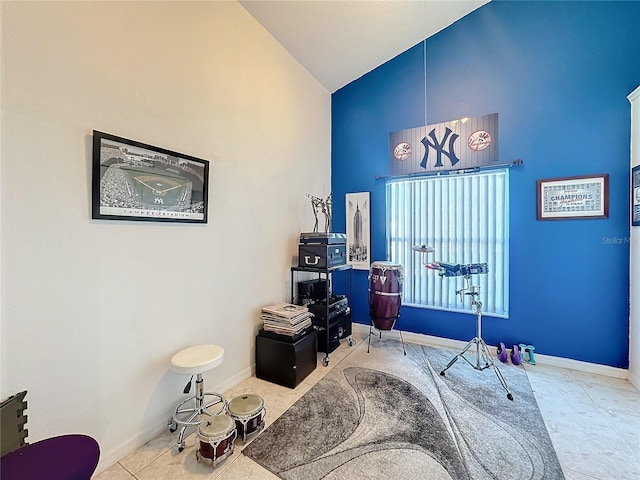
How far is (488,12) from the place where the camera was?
304 centimetres

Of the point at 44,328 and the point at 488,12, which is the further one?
the point at 488,12

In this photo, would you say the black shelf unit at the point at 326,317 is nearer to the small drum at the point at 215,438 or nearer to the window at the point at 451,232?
the window at the point at 451,232

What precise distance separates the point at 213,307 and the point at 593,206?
368cm

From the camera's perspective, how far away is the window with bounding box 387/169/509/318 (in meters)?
3.06

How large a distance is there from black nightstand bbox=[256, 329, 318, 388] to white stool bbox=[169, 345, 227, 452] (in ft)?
1.81

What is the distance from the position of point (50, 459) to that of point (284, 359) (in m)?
1.62

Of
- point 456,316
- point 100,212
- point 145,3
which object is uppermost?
point 145,3

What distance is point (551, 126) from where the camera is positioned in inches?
109

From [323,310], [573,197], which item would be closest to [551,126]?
[573,197]

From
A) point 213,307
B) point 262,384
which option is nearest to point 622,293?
point 262,384

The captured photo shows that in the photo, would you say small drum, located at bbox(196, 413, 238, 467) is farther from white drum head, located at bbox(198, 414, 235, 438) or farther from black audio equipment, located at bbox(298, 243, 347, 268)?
black audio equipment, located at bbox(298, 243, 347, 268)

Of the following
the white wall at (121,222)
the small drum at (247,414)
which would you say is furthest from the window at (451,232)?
the small drum at (247,414)

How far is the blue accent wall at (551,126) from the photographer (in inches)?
100

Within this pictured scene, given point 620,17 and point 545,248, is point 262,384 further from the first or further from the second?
point 620,17
